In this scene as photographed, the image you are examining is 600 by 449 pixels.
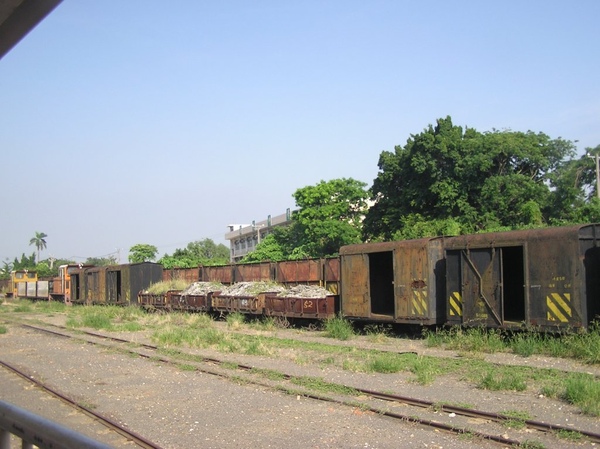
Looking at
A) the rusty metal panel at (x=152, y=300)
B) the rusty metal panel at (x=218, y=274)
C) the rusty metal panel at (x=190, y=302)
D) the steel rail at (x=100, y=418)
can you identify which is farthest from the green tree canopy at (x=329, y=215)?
the steel rail at (x=100, y=418)

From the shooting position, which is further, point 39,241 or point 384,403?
point 39,241

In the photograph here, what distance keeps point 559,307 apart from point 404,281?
5.02m

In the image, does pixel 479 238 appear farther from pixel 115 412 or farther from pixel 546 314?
pixel 115 412

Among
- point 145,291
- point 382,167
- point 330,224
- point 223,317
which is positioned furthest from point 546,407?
point 330,224

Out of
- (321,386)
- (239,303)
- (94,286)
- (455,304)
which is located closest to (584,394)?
(321,386)

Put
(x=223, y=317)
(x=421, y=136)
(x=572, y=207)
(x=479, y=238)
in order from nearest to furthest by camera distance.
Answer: (x=479, y=238)
(x=223, y=317)
(x=572, y=207)
(x=421, y=136)

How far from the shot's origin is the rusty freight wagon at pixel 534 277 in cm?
1357

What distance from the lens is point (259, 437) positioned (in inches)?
300

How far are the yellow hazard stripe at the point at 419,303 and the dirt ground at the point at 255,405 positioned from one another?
7.58 feet

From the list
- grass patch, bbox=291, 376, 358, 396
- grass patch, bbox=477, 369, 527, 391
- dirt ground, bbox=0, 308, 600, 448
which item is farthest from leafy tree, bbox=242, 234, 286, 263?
grass patch, bbox=477, 369, 527, 391

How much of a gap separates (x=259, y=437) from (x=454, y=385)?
4.58m

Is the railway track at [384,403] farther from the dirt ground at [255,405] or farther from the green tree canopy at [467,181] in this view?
the green tree canopy at [467,181]

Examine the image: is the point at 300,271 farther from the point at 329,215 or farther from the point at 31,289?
the point at 31,289

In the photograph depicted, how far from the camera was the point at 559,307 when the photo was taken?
1370 cm
